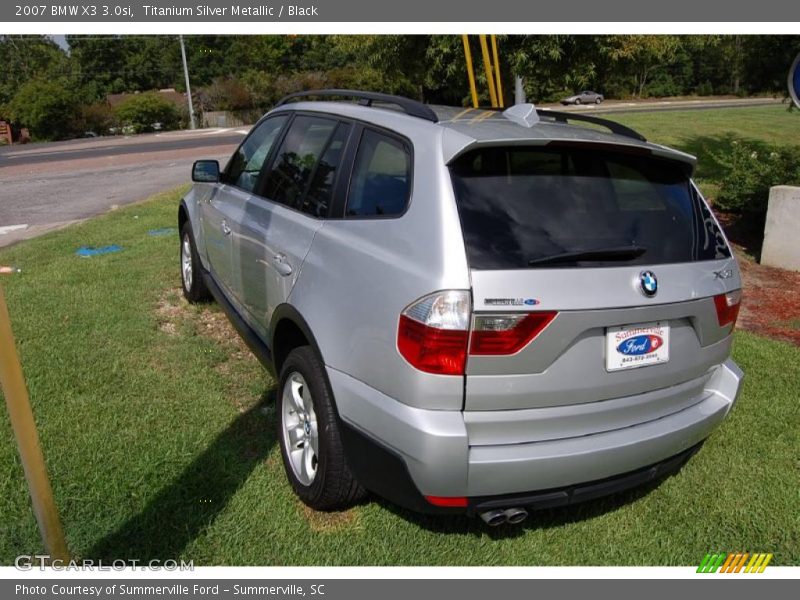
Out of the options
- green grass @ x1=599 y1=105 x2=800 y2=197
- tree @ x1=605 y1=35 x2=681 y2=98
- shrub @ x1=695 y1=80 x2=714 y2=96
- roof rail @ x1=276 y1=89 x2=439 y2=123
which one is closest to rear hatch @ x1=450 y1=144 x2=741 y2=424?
roof rail @ x1=276 y1=89 x2=439 y2=123

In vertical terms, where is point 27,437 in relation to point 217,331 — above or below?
above

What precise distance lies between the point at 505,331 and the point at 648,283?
62 cm

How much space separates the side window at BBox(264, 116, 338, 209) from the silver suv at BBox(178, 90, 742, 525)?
25cm

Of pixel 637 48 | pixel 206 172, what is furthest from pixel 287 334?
pixel 637 48

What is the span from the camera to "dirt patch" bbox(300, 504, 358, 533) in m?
3.04

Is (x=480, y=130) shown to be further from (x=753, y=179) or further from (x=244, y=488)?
(x=753, y=179)

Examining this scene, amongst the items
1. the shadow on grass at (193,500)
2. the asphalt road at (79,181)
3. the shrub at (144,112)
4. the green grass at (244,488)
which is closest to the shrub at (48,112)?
the shrub at (144,112)

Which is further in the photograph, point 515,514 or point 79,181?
point 79,181

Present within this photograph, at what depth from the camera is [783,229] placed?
24.0 ft

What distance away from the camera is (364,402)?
261cm

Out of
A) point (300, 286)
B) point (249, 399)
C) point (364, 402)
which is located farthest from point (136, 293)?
point (364, 402)

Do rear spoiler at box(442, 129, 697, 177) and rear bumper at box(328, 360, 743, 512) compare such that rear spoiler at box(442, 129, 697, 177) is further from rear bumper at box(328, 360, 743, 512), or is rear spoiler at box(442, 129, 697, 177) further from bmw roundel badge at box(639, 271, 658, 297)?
rear bumper at box(328, 360, 743, 512)

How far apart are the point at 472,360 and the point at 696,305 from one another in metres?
1.01

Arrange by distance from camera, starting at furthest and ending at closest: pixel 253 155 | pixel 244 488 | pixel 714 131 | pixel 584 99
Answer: pixel 584 99
pixel 714 131
pixel 253 155
pixel 244 488
